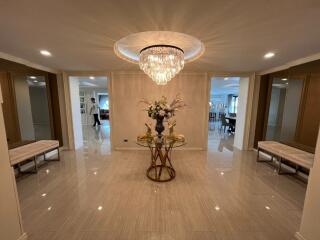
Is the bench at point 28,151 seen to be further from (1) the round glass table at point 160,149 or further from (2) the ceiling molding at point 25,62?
(1) the round glass table at point 160,149

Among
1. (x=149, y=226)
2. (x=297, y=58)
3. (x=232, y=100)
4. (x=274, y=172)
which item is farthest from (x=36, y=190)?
(x=232, y=100)

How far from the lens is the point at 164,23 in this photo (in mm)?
1629

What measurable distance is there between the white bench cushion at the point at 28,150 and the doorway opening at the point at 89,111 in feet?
3.81

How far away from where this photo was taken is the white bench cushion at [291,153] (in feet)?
8.10

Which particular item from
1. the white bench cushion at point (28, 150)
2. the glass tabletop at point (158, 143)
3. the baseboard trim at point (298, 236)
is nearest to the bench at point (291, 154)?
the baseboard trim at point (298, 236)

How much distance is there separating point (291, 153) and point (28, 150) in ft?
16.6

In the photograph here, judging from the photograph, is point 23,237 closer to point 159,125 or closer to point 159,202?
point 159,202

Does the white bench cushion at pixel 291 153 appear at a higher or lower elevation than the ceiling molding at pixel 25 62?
lower

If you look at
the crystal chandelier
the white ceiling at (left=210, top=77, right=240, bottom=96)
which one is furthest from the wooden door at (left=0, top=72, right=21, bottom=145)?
the white ceiling at (left=210, top=77, right=240, bottom=96)

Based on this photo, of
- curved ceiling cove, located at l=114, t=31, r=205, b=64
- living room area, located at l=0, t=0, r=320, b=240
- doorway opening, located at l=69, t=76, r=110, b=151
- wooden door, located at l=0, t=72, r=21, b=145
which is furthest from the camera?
doorway opening, located at l=69, t=76, r=110, b=151

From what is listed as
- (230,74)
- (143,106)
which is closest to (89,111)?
(143,106)

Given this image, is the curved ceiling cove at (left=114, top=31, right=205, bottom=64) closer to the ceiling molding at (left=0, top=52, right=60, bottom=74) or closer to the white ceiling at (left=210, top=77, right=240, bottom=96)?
the ceiling molding at (left=0, top=52, right=60, bottom=74)

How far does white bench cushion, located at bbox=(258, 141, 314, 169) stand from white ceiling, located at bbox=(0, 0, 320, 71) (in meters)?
1.80

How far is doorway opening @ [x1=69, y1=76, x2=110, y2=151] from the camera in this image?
460cm
